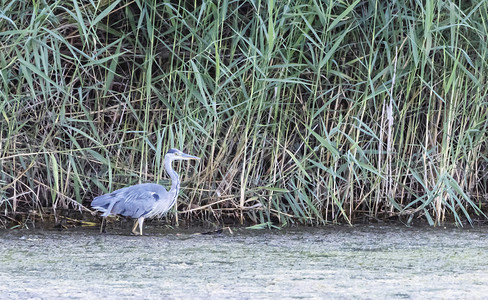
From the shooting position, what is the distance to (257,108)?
4.34 m

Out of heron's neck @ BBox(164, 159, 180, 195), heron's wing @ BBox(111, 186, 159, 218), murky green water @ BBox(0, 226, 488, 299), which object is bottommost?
murky green water @ BBox(0, 226, 488, 299)

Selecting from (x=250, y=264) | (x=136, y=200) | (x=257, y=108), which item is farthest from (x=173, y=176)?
(x=250, y=264)

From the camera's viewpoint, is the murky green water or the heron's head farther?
the heron's head

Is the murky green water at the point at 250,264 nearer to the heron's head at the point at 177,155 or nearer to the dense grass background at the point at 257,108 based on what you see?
the dense grass background at the point at 257,108

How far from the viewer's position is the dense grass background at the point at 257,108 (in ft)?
13.6

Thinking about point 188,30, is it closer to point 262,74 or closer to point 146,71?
point 146,71

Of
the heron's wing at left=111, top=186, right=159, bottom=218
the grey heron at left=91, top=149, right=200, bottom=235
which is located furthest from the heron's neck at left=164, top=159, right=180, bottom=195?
the heron's wing at left=111, top=186, right=159, bottom=218

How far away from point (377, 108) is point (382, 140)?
177mm

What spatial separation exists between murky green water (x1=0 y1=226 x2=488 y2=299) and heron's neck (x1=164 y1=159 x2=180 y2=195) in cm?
23

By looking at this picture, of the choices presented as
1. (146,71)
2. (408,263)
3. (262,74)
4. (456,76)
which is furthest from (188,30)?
(408,263)

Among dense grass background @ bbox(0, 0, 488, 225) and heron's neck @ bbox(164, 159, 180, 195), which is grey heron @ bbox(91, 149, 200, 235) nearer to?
heron's neck @ bbox(164, 159, 180, 195)

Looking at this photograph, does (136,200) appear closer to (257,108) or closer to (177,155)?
(177,155)

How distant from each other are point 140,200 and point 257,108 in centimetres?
80

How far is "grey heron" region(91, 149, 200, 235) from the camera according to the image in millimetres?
4031
